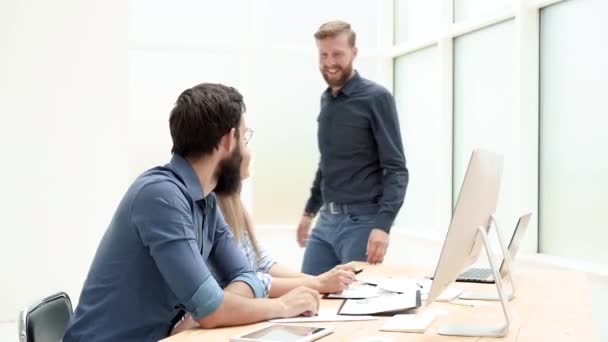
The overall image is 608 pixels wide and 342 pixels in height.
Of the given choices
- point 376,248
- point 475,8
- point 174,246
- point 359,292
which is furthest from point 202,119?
point 475,8

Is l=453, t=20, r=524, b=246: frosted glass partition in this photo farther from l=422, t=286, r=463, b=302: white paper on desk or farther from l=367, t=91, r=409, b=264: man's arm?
l=422, t=286, r=463, b=302: white paper on desk

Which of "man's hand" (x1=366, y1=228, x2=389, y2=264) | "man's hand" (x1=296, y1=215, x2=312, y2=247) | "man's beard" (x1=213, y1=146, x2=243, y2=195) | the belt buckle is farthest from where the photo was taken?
"man's hand" (x1=296, y1=215, x2=312, y2=247)

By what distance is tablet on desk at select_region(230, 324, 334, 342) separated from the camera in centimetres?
168

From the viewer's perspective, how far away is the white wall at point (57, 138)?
471 cm

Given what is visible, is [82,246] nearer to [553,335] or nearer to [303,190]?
[303,190]

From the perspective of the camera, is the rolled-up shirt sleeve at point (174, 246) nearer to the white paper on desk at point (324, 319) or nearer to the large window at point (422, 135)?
the white paper on desk at point (324, 319)

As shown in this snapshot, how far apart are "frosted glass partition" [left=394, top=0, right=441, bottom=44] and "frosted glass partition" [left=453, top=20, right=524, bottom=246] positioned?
32 cm

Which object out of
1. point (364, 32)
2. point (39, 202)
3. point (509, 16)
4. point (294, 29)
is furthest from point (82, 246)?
point (509, 16)

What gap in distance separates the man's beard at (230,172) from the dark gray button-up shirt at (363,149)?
39.4 inches

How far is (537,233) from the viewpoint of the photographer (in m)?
3.74

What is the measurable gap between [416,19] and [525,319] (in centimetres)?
372

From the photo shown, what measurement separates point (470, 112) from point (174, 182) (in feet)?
10.1

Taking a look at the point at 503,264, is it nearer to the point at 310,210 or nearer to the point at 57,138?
the point at 310,210

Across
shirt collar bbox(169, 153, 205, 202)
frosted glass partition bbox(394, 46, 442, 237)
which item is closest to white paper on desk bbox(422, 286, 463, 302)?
shirt collar bbox(169, 153, 205, 202)
